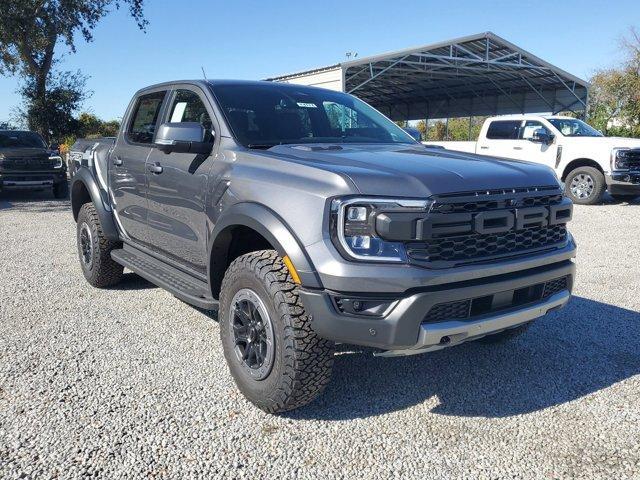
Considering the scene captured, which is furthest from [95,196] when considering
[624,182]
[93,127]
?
[93,127]

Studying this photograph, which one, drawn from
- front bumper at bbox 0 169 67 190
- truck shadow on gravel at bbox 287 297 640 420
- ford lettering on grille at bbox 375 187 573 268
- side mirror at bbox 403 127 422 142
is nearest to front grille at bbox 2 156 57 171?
front bumper at bbox 0 169 67 190

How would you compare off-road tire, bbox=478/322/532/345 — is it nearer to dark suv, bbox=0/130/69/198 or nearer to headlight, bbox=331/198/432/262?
headlight, bbox=331/198/432/262

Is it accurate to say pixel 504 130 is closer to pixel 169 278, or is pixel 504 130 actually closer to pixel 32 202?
pixel 169 278

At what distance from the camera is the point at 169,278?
402 centimetres

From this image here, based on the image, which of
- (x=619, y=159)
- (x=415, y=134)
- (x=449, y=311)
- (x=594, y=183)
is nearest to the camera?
(x=449, y=311)

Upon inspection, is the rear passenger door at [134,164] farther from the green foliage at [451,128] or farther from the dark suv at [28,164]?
the green foliage at [451,128]

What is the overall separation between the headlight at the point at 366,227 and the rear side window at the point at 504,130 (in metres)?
11.8

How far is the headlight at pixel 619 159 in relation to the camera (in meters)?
11.6

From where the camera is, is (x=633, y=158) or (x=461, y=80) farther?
(x=461, y=80)

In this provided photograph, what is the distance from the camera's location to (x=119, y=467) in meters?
2.58

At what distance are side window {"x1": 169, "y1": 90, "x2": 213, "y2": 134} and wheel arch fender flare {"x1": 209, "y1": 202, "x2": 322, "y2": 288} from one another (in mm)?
810

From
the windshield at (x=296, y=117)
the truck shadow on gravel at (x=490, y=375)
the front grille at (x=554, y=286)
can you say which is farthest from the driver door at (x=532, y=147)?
the front grille at (x=554, y=286)

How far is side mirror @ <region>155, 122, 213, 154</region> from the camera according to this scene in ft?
11.3

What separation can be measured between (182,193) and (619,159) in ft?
34.9
